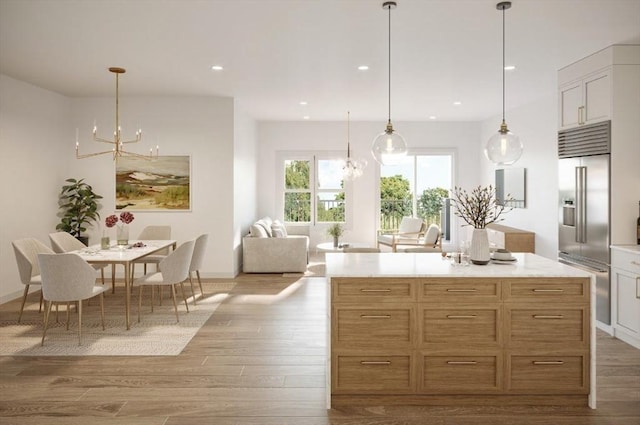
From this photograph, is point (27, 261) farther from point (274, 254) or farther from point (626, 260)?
point (626, 260)

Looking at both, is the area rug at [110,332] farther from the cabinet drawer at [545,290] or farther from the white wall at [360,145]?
the white wall at [360,145]

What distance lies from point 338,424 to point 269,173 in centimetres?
766

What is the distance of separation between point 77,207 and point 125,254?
8.53 ft

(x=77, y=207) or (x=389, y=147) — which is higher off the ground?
(x=389, y=147)

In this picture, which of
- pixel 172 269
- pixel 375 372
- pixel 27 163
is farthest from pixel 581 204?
pixel 27 163

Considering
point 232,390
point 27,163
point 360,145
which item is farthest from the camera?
point 360,145

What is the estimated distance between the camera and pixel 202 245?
588 cm

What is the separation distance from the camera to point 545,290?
3121mm

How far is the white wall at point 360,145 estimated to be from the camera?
10188 mm

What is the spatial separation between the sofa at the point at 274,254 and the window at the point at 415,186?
284 cm

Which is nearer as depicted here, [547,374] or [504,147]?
[547,374]

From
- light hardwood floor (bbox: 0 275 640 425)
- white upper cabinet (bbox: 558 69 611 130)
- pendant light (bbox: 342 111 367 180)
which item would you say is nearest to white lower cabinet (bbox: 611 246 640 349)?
light hardwood floor (bbox: 0 275 640 425)

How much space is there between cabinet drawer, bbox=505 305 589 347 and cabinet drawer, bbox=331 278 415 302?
67 cm

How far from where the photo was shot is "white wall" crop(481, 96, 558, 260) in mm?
7262
